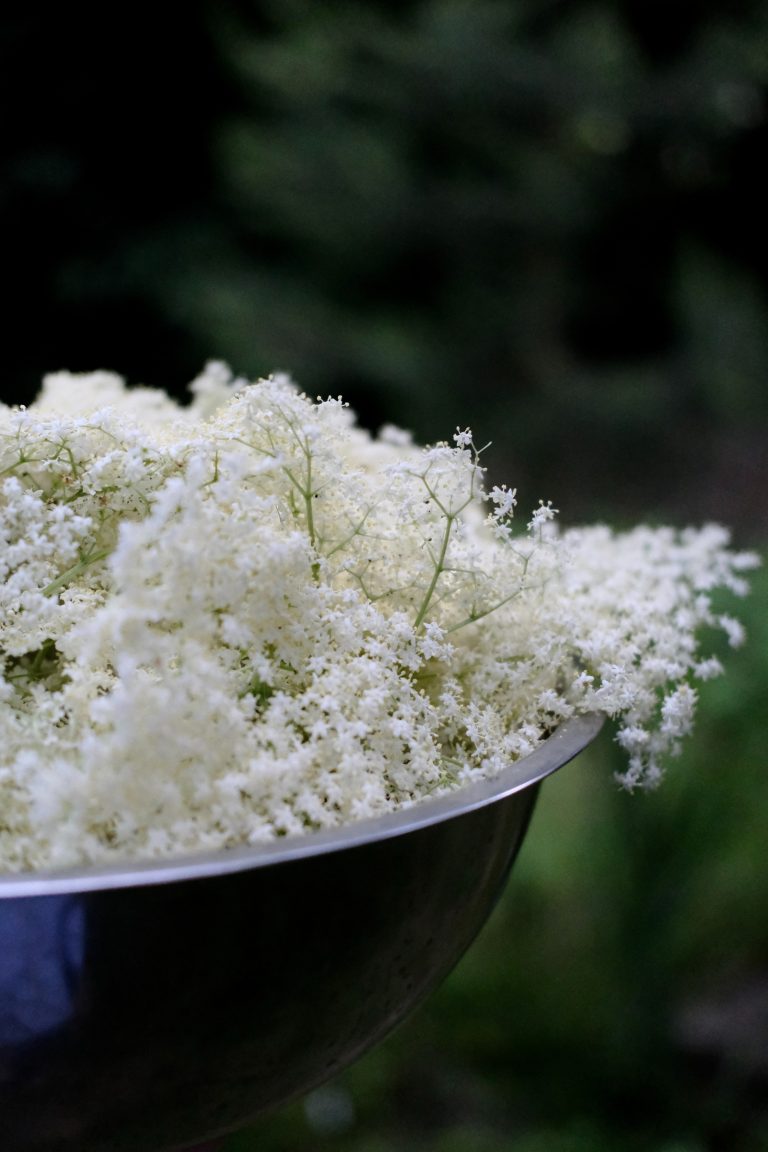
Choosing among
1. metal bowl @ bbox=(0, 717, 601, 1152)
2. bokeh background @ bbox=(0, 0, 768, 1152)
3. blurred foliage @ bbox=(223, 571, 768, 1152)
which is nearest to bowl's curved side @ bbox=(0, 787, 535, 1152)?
metal bowl @ bbox=(0, 717, 601, 1152)

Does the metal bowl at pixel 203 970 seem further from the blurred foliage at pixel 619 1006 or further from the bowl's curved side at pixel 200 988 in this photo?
the blurred foliage at pixel 619 1006

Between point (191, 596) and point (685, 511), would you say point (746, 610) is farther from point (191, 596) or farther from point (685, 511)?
point (685, 511)

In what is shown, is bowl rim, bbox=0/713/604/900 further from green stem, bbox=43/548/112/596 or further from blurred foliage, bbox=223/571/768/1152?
blurred foliage, bbox=223/571/768/1152

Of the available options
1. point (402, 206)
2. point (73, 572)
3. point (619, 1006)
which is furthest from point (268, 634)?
point (402, 206)

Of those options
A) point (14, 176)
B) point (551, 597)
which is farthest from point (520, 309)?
point (551, 597)

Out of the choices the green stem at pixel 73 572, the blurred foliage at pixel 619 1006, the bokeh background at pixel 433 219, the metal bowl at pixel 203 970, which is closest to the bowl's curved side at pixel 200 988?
the metal bowl at pixel 203 970

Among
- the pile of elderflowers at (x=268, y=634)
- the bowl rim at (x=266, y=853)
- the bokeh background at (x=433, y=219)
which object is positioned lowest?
the bowl rim at (x=266, y=853)

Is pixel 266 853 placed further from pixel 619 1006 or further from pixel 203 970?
pixel 619 1006
